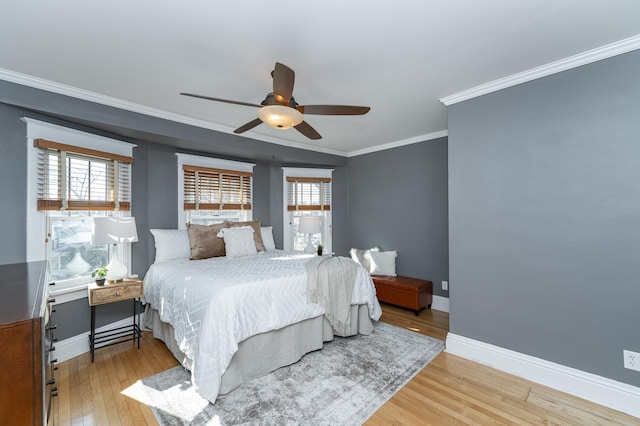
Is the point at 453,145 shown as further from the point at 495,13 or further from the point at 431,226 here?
the point at 431,226

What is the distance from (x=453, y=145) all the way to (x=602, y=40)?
1.25 m

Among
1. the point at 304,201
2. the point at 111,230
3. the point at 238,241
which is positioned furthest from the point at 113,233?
the point at 304,201

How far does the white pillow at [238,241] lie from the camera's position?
11.8ft

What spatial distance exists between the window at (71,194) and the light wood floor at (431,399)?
1.02 meters

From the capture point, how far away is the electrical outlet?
2004 mm

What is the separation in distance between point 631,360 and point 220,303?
3.08 m

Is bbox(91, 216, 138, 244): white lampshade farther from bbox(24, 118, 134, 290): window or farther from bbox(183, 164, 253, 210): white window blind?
bbox(183, 164, 253, 210): white window blind

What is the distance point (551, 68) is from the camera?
2.33 m

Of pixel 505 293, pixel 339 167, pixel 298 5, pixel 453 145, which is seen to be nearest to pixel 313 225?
pixel 339 167

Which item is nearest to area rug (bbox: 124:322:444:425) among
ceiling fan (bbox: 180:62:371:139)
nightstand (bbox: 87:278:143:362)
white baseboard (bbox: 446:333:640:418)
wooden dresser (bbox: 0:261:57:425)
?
white baseboard (bbox: 446:333:640:418)

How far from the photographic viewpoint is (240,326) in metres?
2.28

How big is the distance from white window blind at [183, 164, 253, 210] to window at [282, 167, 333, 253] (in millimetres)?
747

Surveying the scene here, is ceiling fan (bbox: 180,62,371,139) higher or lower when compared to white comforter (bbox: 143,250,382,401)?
higher

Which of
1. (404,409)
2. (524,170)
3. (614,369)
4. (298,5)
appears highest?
(298,5)
